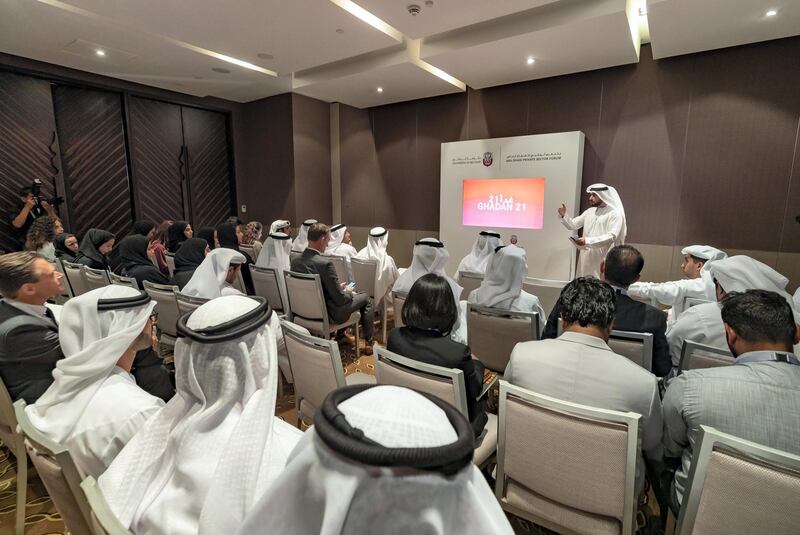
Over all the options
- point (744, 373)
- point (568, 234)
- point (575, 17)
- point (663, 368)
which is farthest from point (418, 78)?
point (744, 373)

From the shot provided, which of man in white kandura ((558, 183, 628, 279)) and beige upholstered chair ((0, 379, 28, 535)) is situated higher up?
man in white kandura ((558, 183, 628, 279))

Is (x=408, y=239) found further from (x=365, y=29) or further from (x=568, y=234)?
(x=365, y=29)

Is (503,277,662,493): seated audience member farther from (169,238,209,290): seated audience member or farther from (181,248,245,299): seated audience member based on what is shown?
(169,238,209,290): seated audience member

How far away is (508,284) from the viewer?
2654mm

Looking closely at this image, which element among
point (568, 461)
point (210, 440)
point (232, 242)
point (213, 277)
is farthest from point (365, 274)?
point (210, 440)

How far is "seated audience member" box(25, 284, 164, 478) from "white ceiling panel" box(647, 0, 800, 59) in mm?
4637

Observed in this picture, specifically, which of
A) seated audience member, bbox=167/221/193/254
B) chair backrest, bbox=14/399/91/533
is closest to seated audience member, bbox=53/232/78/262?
seated audience member, bbox=167/221/193/254

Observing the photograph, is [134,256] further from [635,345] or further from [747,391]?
[747,391]

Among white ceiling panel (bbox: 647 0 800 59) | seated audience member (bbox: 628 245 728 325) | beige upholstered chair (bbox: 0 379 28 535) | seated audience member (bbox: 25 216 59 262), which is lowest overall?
beige upholstered chair (bbox: 0 379 28 535)

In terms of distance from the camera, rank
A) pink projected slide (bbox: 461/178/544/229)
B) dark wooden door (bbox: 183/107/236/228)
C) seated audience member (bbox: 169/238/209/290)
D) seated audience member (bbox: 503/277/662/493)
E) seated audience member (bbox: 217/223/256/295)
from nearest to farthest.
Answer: seated audience member (bbox: 503/277/662/493), seated audience member (bbox: 169/238/209/290), seated audience member (bbox: 217/223/256/295), pink projected slide (bbox: 461/178/544/229), dark wooden door (bbox: 183/107/236/228)

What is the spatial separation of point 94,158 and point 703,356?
24.5 ft

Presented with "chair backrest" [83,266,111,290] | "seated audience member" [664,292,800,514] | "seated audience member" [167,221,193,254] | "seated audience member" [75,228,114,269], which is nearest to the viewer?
"seated audience member" [664,292,800,514]

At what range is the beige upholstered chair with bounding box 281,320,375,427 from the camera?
1.75 m

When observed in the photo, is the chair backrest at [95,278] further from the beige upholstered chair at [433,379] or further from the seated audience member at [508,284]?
the seated audience member at [508,284]
